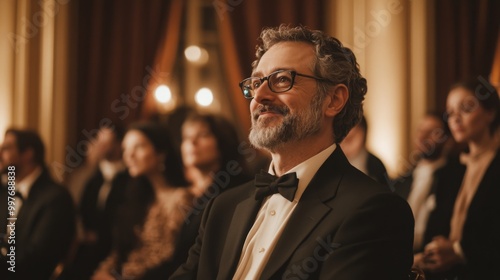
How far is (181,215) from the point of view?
3334 millimetres

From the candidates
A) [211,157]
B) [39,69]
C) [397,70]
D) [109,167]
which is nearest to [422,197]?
[211,157]

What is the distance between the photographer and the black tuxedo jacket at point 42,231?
3457 mm

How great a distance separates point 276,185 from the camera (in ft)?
5.49

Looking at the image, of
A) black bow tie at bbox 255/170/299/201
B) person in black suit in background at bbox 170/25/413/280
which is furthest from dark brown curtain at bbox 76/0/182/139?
black bow tie at bbox 255/170/299/201

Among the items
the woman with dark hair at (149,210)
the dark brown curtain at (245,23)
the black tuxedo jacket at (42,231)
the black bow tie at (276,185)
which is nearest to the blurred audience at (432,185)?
the woman with dark hair at (149,210)

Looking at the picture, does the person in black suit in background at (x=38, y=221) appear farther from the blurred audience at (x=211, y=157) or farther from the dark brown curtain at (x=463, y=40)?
the dark brown curtain at (x=463, y=40)

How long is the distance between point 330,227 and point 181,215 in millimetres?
1932

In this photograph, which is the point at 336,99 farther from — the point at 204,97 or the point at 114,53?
the point at 204,97

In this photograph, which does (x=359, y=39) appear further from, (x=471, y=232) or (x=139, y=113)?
(x=471, y=232)

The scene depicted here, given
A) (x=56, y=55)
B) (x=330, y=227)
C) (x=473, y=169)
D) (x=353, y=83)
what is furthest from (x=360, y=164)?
(x=56, y=55)

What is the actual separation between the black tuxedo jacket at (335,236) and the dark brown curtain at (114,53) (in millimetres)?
3820

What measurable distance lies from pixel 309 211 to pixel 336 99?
41cm

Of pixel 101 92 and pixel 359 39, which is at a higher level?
pixel 359 39

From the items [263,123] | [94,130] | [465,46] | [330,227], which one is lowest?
[94,130]
